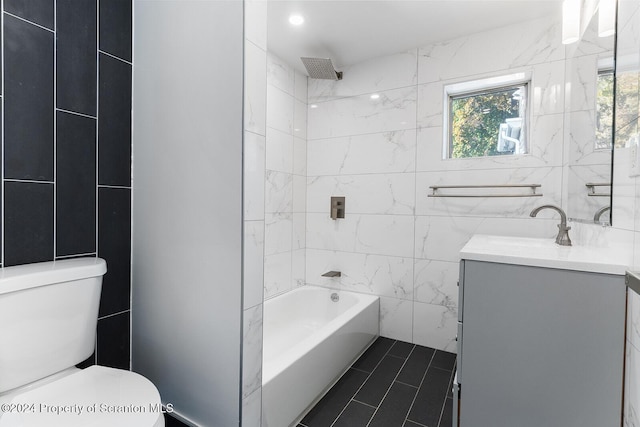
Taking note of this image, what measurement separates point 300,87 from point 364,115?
2.25 feet

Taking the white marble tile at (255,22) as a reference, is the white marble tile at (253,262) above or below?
below

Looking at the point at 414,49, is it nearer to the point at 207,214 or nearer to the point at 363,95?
the point at 363,95

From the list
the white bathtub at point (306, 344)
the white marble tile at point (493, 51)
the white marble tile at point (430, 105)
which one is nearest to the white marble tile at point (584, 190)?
the white marble tile at point (493, 51)

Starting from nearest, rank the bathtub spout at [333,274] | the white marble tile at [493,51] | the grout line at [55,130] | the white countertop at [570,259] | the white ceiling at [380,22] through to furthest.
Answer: the white countertop at [570,259] → the grout line at [55,130] → the white ceiling at [380,22] → the white marble tile at [493,51] → the bathtub spout at [333,274]

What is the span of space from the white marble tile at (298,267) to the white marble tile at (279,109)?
3.69ft

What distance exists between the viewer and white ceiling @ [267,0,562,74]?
1914 mm

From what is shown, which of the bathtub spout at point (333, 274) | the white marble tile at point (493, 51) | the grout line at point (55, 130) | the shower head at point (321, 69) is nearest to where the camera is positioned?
the grout line at point (55, 130)

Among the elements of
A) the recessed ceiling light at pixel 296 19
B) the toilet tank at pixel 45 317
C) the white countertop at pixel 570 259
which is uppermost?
the recessed ceiling light at pixel 296 19

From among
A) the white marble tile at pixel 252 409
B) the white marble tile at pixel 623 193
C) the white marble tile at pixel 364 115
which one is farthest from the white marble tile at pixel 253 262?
the white marble tile at pixel 364 115

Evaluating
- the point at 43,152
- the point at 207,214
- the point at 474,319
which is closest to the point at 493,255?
the point at 474,319

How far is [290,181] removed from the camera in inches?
108

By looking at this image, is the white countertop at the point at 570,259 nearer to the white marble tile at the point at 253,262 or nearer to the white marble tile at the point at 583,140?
the white marble tile at the point at 583,140

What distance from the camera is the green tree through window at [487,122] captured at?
2.24 metres

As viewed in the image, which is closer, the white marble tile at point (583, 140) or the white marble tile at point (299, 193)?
the white marble tile at point (583, 140)
